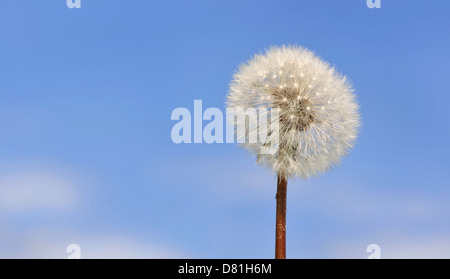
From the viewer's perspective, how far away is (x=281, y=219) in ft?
41.5

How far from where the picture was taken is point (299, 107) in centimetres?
1293

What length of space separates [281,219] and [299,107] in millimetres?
3052

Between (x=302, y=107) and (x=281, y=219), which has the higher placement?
(x=302, y=107)

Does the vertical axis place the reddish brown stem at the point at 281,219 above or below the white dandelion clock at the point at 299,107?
below

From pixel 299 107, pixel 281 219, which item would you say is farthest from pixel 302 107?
pixel 281 219

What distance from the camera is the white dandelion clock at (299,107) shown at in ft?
42.4

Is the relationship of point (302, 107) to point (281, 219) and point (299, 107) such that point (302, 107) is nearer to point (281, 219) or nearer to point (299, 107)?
point (299, 107)

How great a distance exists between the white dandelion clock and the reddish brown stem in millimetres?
29

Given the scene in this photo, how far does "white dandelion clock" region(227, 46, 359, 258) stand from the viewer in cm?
1294

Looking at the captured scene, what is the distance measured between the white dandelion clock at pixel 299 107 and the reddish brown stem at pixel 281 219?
3 centimetres
